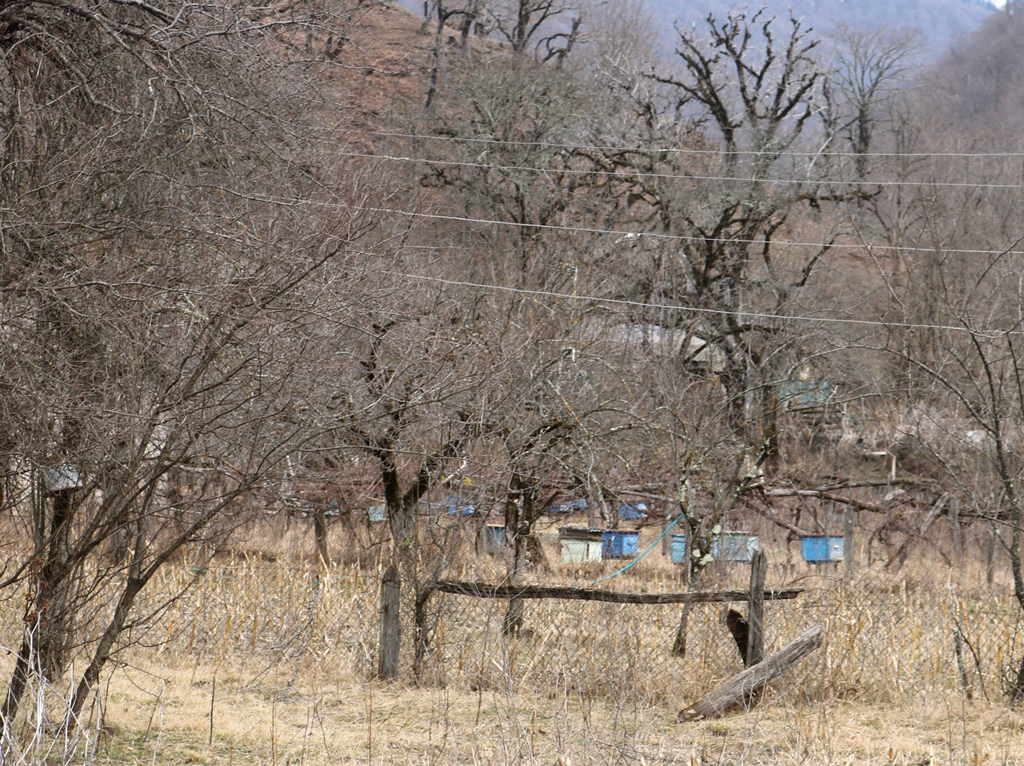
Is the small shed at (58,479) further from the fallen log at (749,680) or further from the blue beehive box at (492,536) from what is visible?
the blue beehive box at (492,536)

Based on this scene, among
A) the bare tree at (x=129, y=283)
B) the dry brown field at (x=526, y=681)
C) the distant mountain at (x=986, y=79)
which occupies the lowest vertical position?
the dry brown field at (x=526, y=681)

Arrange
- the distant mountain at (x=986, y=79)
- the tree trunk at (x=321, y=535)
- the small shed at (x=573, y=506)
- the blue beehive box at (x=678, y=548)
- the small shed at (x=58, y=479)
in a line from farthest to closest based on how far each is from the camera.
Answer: the distant mountain at (x=986, y=79) < the small shed at (x=573, y=506) < the blue beehive box at (x=678, y=548) < the tree trunk at (x=321, y=535) < the small shed at (x=58, y=479)

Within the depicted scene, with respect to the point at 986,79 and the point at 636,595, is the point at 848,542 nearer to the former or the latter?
the point at 636,595

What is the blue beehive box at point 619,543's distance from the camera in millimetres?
15023

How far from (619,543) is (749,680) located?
25.4 ft

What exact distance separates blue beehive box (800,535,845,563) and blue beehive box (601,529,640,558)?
7.81ft

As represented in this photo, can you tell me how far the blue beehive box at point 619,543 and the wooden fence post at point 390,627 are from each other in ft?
21.1

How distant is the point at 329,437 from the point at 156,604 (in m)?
2.27

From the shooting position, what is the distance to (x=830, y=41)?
45656 millimetres

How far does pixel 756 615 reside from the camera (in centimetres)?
839

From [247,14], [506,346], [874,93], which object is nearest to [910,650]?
[506,346]

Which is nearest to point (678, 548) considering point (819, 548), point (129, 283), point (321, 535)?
point (819, 548)

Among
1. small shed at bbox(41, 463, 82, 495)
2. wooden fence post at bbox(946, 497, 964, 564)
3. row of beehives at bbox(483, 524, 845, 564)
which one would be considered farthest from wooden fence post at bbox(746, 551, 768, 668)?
wooden fence post at bbox(946, 497, 964, 564)

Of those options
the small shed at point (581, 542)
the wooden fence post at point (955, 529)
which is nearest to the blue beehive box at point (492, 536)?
the small shed at point (581, 542)
